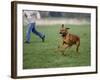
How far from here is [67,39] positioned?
2.25 metres

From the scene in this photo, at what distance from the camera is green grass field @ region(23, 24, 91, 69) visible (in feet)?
6.84

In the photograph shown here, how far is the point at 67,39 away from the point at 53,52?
0.19 metres

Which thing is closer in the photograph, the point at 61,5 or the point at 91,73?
the point at 61,5

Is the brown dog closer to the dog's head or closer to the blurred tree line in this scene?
the dog's head

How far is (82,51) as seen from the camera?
2.31 metres

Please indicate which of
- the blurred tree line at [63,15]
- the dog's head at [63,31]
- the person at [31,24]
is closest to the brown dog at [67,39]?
the dog's head at [63,31]

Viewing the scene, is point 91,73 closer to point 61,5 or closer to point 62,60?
point 62,60

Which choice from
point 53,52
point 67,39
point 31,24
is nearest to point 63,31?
point 67,39

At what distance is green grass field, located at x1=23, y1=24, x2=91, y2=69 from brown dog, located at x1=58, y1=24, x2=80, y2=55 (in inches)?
1.4

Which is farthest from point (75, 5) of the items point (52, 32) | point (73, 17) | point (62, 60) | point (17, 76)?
point (17, 76)

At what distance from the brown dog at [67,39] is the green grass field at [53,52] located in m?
0.03

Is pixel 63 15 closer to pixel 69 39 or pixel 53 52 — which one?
pixel 69 39

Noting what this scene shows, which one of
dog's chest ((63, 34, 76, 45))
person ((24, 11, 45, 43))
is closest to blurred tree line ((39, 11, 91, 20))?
person ((24, 11, 45, 43))

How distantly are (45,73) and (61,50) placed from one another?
0.87ft
